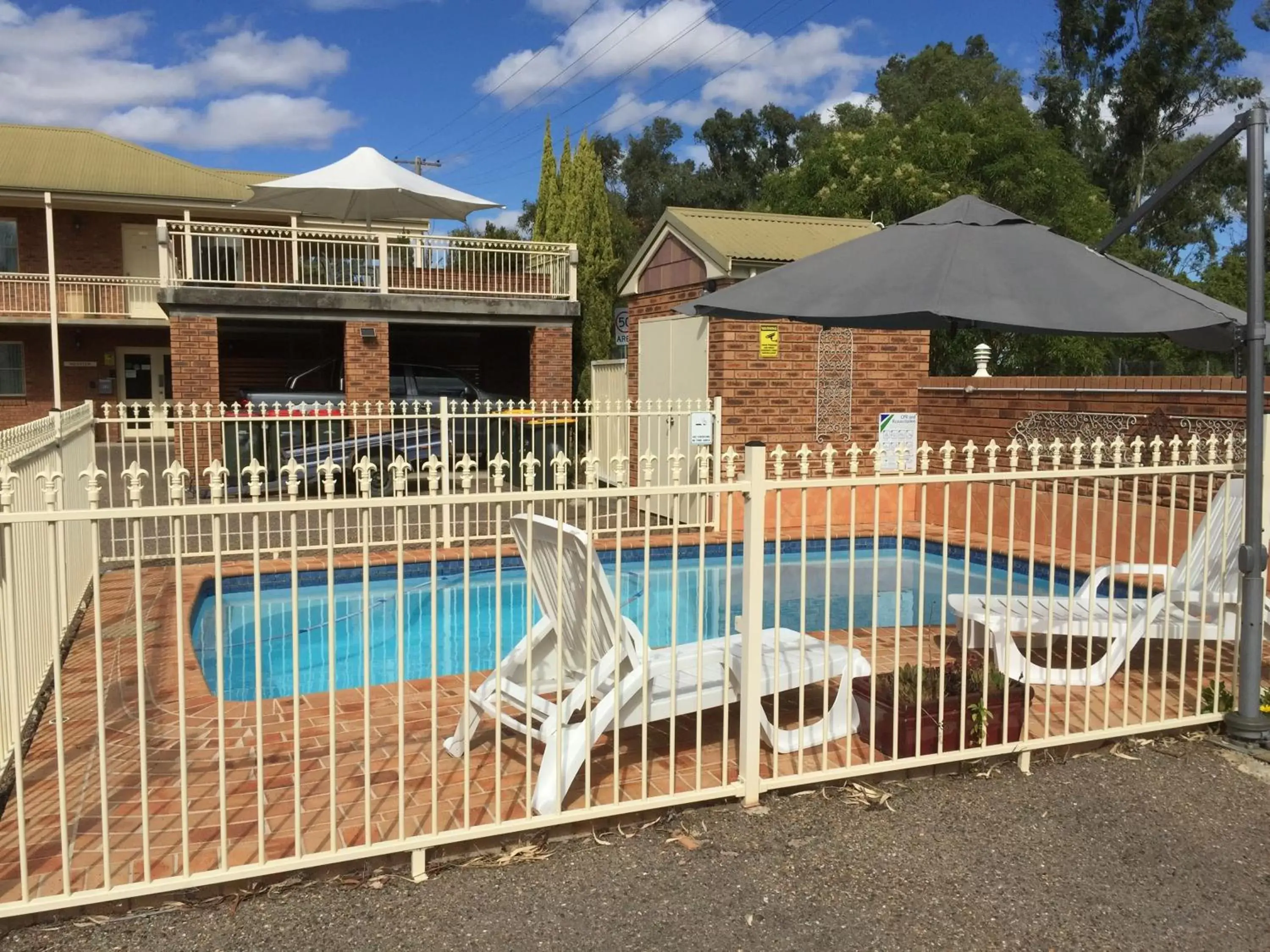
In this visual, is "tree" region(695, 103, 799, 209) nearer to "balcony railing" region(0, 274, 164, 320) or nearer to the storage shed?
"balcony railing" region(0, 274, 164, 320)

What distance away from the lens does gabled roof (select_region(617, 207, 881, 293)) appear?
35.0 feet

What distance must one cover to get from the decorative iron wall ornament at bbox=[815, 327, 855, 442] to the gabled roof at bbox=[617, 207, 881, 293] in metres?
0.97

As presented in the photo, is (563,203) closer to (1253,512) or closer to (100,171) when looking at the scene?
(100,171)

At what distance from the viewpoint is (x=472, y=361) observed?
21672mm

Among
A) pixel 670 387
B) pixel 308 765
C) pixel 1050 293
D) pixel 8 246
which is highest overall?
pixel 8 246

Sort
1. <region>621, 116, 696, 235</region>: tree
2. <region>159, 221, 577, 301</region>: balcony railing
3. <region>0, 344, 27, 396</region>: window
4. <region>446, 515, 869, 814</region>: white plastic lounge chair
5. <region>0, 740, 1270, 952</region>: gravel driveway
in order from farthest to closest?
<region>621, 116, 696, 235</region>: tree, <region>0, 344, 27, 396</region>: window, <region>159, 221, 577, 301</region>: balcony railing, <region>446, 515, 869, 814</region>: white plastic lounge chair, <region>0, 740, 1270, 952</region>: gravel driveway

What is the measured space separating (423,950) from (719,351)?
8.22 metres

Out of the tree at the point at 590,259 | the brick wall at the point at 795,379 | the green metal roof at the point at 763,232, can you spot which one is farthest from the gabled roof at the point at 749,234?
the tree at the point at 590,259

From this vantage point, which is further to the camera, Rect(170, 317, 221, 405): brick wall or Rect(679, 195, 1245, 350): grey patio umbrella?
Rect(170, 317, 221, 405): brick wall

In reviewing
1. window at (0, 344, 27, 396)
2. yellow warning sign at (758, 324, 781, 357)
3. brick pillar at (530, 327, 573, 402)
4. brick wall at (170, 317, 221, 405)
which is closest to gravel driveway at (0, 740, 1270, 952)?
yellow warning sign at (758, 324, 781, 357)

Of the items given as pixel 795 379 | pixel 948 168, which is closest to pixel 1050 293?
pixel 795 379

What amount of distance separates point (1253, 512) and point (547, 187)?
2213 centimetres

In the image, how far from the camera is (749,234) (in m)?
11.3

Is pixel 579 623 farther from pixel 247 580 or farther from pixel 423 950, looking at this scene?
pixel 247 580
